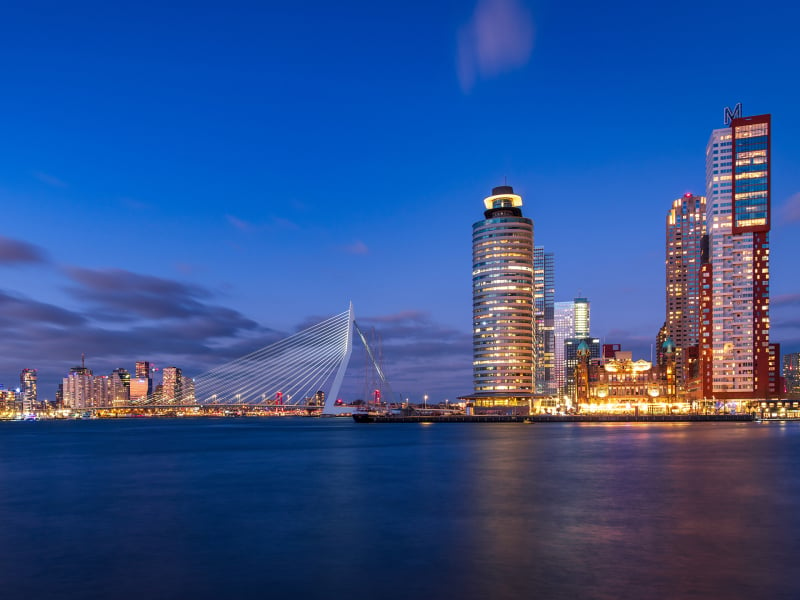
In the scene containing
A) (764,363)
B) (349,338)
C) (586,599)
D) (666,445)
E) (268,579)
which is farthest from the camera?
(764,363)

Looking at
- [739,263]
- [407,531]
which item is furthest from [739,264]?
[407,531]

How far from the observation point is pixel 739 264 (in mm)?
192875

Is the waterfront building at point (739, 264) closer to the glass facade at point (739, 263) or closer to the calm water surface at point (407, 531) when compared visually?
the glass facade at point (739, 263)

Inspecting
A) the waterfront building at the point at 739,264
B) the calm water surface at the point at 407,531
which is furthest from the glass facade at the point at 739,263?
the calm water surface at the point at 407,531

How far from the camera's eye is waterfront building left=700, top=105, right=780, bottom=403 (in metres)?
187

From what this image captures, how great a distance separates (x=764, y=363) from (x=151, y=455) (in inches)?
6646

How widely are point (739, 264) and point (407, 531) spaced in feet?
614

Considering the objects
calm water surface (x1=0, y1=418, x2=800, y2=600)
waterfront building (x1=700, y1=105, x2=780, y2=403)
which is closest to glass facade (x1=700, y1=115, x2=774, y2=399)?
waterfront building (x1=700, y1=105, x2=780, y2=403)

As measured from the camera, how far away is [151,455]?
265ft

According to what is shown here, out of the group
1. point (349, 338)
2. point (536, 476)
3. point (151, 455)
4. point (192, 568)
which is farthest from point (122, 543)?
point (349, 338)

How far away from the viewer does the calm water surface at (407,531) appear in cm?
2289

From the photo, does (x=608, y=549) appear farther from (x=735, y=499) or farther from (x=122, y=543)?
(x=122, y=543)

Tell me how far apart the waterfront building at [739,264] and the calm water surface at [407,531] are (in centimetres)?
14124

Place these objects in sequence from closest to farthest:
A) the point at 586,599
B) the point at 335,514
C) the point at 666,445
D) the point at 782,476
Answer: the point at 586,599 → the point at 335,514 → the point at 782,476 → the point at 666,445
